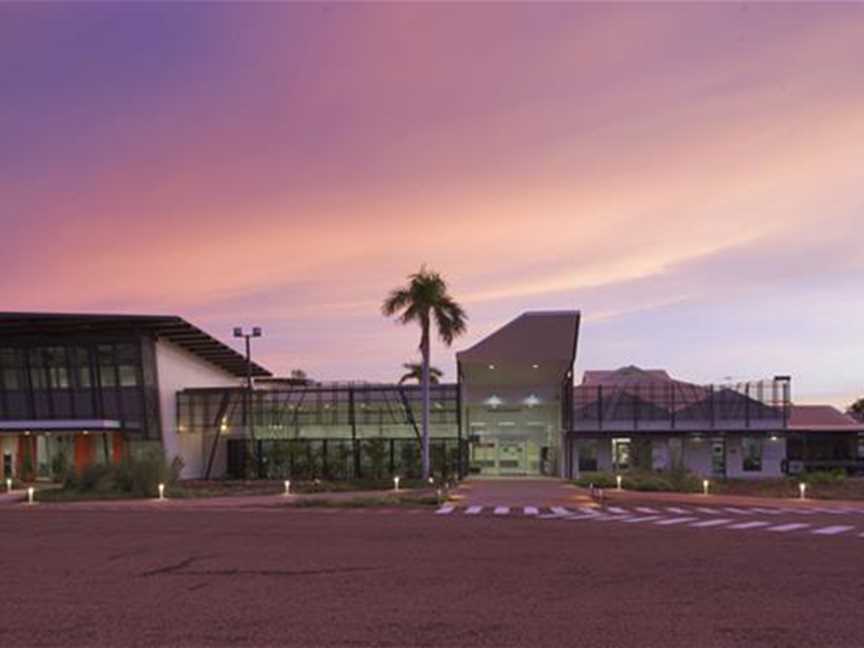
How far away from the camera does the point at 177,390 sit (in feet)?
180

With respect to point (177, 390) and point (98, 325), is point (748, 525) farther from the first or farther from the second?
point (177, 390)

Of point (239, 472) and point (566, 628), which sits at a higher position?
point (566, 628)

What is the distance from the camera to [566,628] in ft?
31.6

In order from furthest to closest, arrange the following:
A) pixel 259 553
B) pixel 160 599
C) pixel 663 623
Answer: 1. pixel 259 553
2. pixel 160 599
3. pixel 663 623

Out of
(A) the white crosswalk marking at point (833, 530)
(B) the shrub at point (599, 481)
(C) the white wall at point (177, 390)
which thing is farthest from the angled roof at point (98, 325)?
(A) the white crosswalk marking at point (833, 530)

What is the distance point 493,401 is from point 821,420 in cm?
3186

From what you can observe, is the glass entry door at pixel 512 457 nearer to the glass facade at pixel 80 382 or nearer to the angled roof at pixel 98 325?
the angled roof at pixel 98 325

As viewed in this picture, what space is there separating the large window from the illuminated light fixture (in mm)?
14543

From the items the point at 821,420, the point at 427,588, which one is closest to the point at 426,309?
the point at 427,588

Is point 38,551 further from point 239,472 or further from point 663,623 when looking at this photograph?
point 239,472

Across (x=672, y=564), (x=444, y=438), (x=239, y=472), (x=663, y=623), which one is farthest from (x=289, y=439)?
(x=663, y=623)

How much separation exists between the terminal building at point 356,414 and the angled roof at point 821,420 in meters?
19.3

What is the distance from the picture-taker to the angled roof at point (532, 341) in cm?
5512

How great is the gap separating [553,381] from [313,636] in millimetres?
51476
